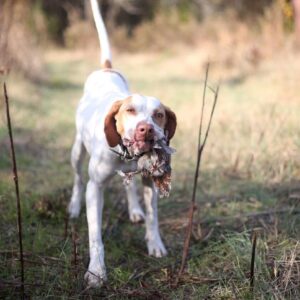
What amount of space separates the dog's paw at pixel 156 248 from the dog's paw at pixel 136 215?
530mm

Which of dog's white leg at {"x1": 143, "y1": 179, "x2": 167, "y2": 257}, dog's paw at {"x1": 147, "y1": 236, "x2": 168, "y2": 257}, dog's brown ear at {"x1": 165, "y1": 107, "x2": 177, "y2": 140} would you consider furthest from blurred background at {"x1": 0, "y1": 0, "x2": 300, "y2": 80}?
dog's brown ear at {"x1": 165, "y1": 107, "x2": 177, "y2": 140}

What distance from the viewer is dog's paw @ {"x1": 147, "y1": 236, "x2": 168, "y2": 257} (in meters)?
3.46

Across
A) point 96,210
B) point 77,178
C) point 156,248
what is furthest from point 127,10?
point 96,210

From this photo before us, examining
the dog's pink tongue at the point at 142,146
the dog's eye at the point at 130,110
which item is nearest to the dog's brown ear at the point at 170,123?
the dog's eye at the point at 130,110

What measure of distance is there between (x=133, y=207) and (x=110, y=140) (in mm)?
1285

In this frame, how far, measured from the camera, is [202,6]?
877 inches

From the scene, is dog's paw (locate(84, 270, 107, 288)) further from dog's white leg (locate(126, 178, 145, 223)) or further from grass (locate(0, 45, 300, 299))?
dog's white leg (locate(126, 178, 145, 223))

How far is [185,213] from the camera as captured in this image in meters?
4.13

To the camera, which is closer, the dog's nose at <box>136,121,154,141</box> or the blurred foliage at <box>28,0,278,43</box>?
the dog's nose at <box>136,121,154,141</box>

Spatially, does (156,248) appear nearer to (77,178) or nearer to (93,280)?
(93,280)

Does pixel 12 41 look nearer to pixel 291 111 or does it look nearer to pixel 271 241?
pixel 291 111

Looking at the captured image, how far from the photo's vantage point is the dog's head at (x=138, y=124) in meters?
2.65

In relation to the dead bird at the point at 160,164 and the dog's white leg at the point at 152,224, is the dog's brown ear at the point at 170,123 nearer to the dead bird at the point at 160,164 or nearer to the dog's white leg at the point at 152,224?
the dead bird at the point at 160,164

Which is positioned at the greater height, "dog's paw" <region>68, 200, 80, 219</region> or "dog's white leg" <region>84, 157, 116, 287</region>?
"dog's white leg" <region>84, 157, 116, 287</region>
